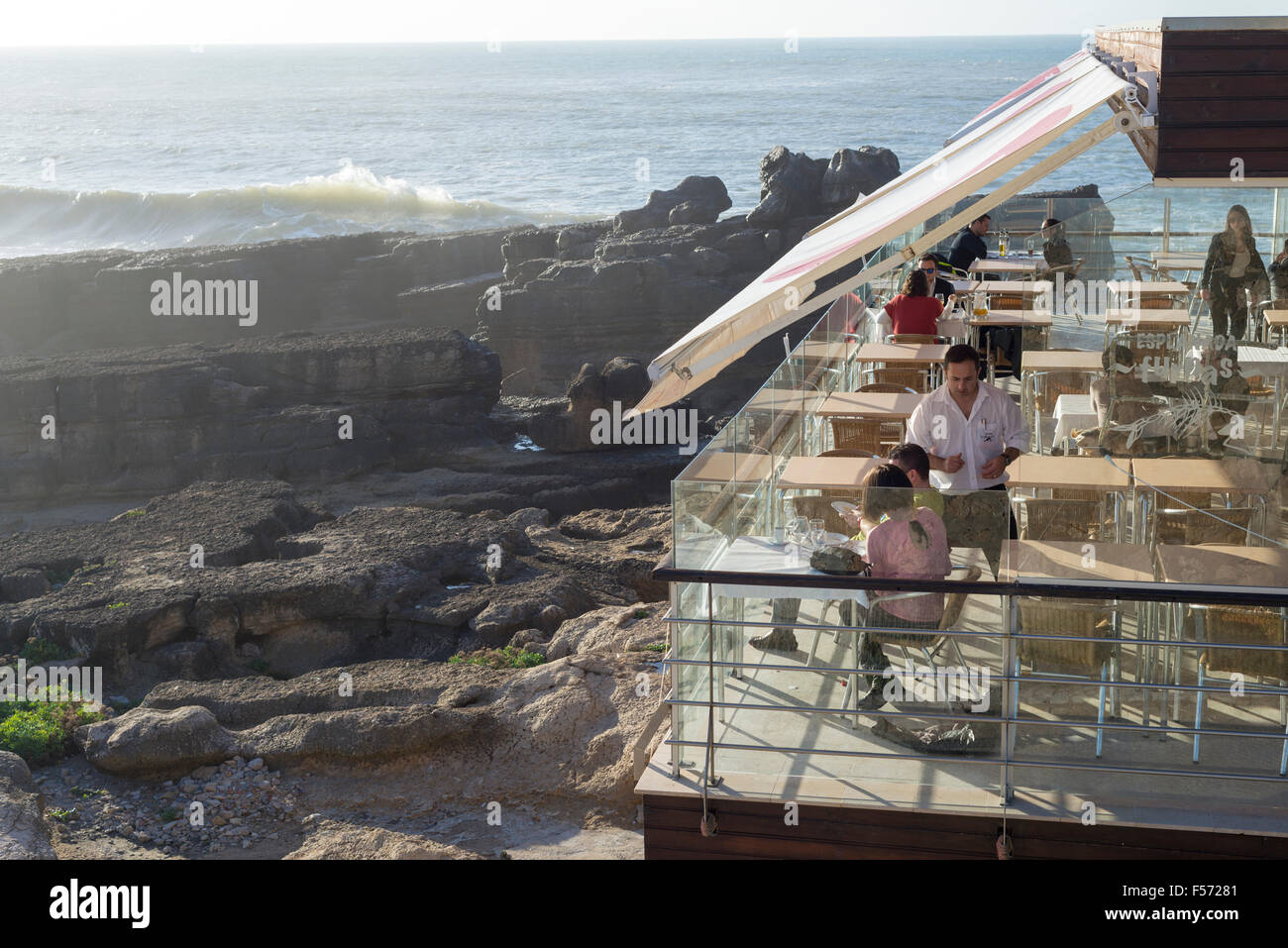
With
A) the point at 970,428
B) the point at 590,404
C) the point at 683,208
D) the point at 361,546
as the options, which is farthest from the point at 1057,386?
the point at 683,208

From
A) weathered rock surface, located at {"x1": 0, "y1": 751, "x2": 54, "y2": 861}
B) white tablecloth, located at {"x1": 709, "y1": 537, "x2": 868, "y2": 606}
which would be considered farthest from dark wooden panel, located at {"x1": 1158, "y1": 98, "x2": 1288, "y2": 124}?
weathered rock surface, located at {"x1": 0, "y1": 751, "x2": 54, "y2": 861}

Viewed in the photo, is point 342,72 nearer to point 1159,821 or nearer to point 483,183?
point 483,183

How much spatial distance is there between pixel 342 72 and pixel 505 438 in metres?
192

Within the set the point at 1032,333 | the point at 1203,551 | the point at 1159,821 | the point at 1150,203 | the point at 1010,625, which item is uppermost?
the point at 1150,203

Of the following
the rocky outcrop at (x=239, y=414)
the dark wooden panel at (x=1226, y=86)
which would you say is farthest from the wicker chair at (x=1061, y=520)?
the rocky outcrop at (x=239, y=414)

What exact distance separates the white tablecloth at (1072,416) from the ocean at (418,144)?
1.40 metres

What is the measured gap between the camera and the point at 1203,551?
5.69 metres

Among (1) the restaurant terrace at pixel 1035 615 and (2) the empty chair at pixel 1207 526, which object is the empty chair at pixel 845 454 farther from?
(2) the empty chair at pixel 1207 526

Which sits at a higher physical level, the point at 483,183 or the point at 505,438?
the point at 483,183

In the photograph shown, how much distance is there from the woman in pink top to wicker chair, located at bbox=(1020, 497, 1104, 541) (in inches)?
22.2

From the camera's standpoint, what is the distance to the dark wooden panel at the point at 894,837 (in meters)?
5.50

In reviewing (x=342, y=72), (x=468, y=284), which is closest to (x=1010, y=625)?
→ (x=468, y=284)

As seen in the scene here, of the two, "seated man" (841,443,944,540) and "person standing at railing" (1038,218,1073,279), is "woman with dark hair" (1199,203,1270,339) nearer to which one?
"seated man" (841,443,944,540)
